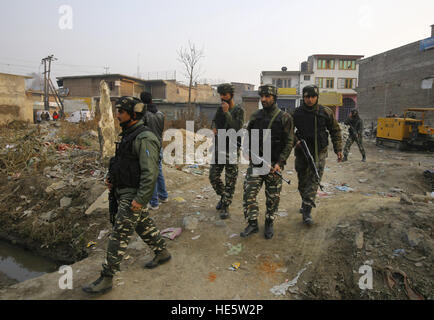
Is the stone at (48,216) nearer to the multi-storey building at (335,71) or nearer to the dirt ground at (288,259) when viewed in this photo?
the dirt ground at (288,259)

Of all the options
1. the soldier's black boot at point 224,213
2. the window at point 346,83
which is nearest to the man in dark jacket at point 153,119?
the soldier's black boot at point 224,213

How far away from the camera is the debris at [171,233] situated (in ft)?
11.9

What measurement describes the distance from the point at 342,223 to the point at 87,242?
3.58 m

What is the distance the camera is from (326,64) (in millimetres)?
34719

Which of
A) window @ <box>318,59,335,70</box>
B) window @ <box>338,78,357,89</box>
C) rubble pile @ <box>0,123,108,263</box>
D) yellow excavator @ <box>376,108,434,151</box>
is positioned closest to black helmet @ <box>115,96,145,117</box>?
rubble pile @ <box>0,123,108,263</box>

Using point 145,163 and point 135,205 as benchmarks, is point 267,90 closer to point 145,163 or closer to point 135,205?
point 145,163

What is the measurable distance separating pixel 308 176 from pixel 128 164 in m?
2.34

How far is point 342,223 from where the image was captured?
3.31 m

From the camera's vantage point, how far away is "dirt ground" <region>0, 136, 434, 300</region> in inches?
99.3

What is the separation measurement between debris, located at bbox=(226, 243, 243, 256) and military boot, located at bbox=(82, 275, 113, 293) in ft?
4.26

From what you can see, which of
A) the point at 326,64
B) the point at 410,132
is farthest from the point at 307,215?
the point at 326,64

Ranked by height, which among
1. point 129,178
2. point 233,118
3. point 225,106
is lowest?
point 129,178

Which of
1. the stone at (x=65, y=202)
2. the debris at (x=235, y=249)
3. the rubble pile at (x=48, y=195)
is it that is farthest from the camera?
the stone at (x=65, y=202)

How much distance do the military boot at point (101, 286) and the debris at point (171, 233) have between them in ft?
3.87
